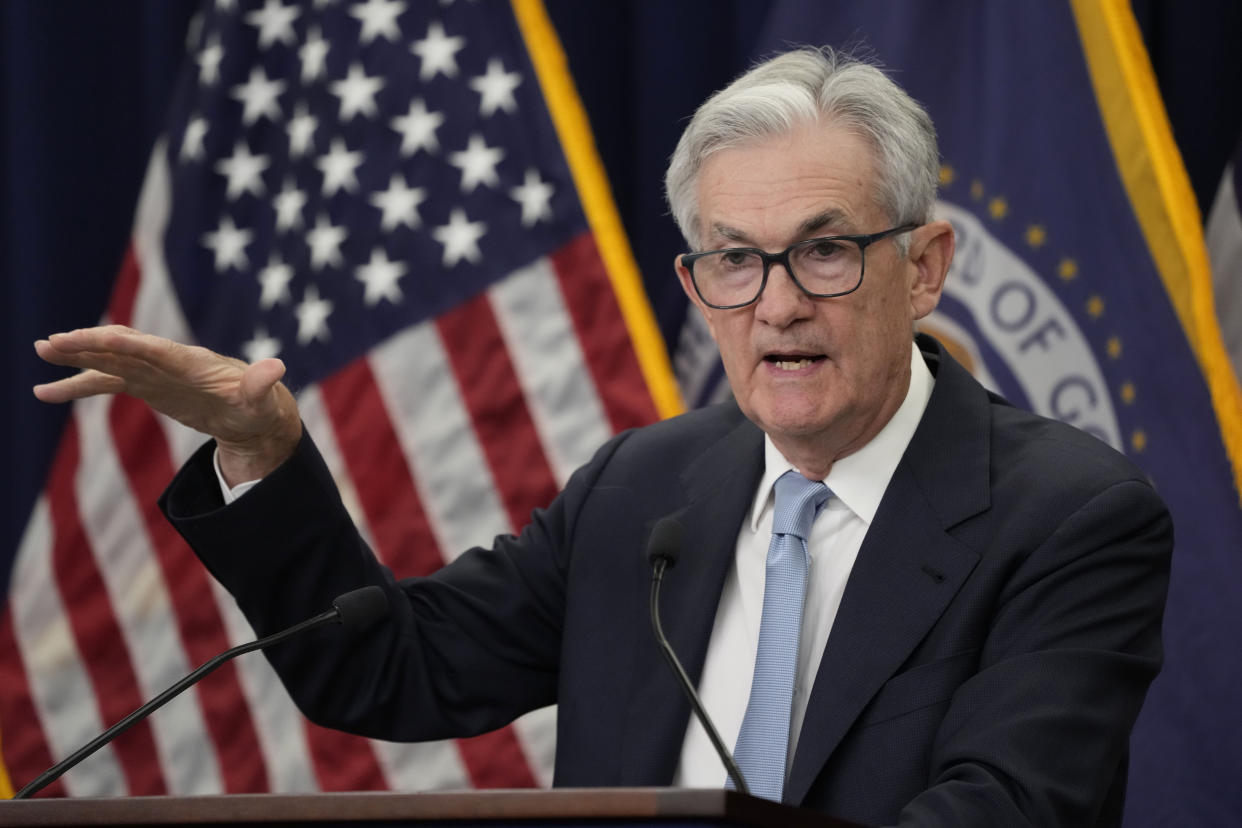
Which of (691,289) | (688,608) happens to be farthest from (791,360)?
(688,608)

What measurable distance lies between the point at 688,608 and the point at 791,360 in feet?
1.04

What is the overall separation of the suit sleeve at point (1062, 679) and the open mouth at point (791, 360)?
12.5 inches

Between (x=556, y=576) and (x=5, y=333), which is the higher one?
(x=5, y=333)

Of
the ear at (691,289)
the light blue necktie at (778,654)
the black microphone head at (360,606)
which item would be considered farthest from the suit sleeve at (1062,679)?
the black microphone head at (360,606)

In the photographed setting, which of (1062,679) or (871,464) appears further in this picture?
(871,464)

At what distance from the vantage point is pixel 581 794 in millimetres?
912

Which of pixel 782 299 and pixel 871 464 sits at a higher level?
pixel 782 299

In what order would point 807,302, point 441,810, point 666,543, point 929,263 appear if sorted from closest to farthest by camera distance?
point 441,810 → point 666,543 → point 807,302 → point 929,263

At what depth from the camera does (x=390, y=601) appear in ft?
5.58

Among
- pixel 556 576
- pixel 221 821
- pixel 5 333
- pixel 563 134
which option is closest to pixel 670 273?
pixel 563 134

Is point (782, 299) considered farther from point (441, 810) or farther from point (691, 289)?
point (441, 810)

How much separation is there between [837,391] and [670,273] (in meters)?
1.59

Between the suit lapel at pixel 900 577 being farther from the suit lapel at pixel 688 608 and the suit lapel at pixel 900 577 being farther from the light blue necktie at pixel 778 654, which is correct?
the suit lapel at pixel 688 608

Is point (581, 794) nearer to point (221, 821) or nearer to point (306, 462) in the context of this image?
point (221, 821)
